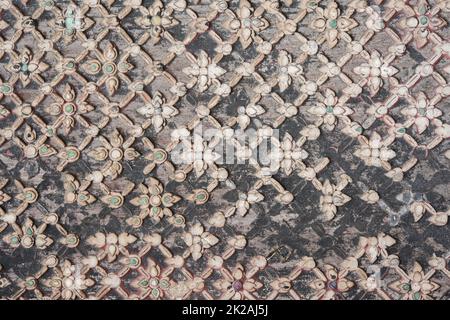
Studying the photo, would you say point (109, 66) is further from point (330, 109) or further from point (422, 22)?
point (422, 22)

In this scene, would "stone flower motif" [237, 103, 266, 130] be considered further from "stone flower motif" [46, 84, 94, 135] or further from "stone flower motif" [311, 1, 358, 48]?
"stone flower motif" [46, 84, 94, 135]

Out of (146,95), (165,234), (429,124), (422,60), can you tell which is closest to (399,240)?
(429,124)

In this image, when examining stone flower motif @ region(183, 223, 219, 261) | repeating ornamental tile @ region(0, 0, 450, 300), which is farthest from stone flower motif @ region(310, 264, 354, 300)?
stone flower motif @ region(183, 223, 219, 261)

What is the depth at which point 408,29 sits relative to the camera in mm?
880

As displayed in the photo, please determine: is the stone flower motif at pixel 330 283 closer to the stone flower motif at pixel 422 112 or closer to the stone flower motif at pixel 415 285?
the stone flower motif at pixel 415 285

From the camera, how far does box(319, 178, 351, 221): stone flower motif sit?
0.89 meters

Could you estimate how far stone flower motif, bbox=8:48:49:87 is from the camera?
91 cm

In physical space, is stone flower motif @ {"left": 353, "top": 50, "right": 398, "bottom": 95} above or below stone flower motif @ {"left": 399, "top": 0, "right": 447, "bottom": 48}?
below

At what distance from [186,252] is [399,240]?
0.40 metres

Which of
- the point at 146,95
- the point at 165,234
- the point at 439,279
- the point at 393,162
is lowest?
the point at 439,279

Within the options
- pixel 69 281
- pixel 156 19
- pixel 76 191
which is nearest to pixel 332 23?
pixel 156 19

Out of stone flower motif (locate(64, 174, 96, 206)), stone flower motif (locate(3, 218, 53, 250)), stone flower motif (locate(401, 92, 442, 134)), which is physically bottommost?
stone flower motif (locate(3, 218, 53, 250))

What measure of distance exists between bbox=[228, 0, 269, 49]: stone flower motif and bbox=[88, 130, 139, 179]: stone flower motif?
11.1 inches

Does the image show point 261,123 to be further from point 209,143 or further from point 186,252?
point 186,252
